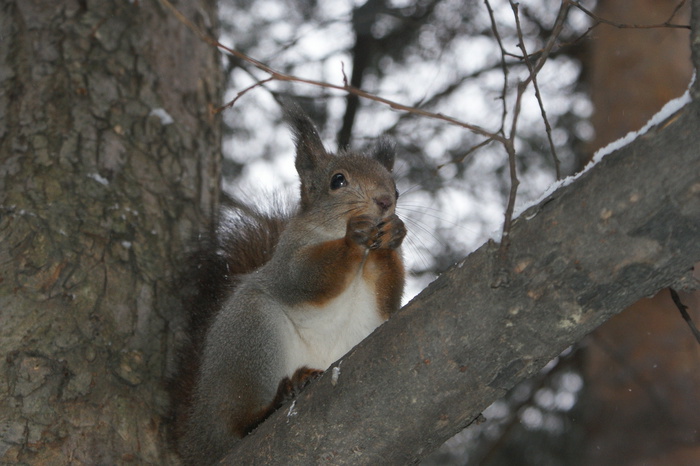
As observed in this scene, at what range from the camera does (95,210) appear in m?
2.52

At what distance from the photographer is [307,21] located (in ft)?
14.1

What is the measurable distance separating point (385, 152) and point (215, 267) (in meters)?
0.89

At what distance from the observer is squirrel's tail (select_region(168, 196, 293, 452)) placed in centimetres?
235

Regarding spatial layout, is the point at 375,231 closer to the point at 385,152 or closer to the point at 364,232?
the point at 364,232

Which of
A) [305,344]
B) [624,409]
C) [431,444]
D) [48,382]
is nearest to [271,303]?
[305,344]

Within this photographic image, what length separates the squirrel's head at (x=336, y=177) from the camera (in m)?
2.47

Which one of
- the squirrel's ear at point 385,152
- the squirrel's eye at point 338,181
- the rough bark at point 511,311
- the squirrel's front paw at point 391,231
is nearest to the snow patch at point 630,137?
the rough bark at point 511,311

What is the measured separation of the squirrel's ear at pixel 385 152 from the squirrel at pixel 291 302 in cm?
23

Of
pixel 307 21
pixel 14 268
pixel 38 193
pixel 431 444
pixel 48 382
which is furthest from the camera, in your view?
pixel 307 21

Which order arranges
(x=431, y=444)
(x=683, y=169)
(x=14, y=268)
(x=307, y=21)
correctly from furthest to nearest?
1. (x=307, y=21)
2. (x=14, y=268)
3. (x=431, y=444)
4. (x=683, y=169)

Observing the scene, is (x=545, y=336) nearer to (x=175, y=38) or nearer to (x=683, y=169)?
(x=683, y=169)

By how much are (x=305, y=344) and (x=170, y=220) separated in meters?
0.85

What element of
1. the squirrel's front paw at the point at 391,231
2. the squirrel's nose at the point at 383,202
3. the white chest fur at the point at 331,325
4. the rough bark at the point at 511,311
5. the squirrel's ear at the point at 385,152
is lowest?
the rough bark at the point at 511,311

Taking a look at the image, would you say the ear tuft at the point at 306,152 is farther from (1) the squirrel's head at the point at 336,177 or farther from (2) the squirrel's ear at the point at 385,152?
(2) the squirrel's ear at the point at 385,152
